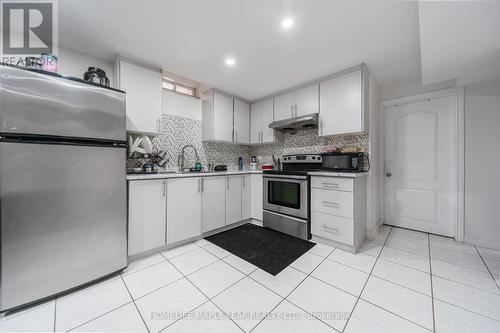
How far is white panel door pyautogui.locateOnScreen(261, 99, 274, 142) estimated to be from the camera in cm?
330

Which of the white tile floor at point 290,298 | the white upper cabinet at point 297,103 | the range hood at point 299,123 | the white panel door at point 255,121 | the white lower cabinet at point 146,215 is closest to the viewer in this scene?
the white tile floor at point 290,298

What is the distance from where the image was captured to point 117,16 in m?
1.57

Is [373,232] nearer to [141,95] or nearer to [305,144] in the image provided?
[305,144]

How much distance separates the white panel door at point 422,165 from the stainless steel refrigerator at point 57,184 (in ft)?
12.3

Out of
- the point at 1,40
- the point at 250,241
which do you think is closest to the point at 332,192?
the point at 250,241

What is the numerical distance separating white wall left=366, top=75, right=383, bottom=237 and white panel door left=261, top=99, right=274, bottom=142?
151cm

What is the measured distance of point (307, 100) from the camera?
9.21 feet

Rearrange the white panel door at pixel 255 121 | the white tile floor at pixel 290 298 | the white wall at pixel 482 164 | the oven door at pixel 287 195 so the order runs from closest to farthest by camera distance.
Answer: the white tile floor at pixel 290 298 → the white wall at pixel 482 164 → the oven door at pixel 287 195 → the white panel door at pixel 255 121

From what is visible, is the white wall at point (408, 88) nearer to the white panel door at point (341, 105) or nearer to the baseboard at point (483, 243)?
the white panel door at point (341, 105)

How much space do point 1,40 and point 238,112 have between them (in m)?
2.73

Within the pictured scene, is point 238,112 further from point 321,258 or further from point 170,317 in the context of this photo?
point 170,317

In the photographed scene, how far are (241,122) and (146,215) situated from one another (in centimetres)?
226

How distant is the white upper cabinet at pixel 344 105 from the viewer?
231cm

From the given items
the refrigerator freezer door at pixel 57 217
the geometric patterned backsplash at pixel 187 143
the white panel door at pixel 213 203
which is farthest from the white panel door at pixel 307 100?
the refrigerator freezer door at pixel 57 217
